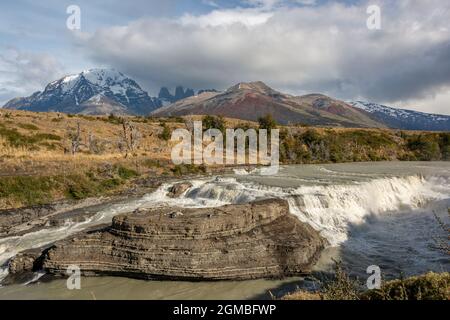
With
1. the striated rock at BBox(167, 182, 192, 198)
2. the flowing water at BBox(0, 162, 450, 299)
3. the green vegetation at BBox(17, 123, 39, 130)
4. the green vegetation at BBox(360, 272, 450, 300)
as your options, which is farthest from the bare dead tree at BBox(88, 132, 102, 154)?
the green vegetation at BBox(360, 272, 450, 300)

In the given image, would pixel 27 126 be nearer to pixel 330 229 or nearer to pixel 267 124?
pixel 330 229

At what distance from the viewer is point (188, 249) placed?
15352 mm

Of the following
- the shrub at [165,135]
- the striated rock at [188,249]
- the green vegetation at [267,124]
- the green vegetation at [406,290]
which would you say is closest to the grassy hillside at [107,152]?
the shrub at [165,135]

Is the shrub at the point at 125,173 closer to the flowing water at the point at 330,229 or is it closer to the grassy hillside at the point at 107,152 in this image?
the grassy hillside at the point at 107,152

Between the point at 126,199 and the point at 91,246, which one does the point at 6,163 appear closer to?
the point at 126,199

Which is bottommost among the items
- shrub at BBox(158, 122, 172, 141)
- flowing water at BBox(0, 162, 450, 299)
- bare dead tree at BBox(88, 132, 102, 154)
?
flowing water at BBox(0, 162, 450, 299)

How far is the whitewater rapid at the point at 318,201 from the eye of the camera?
859 inches

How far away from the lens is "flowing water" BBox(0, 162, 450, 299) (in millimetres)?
14492

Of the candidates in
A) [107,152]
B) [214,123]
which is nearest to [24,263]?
[107,152]

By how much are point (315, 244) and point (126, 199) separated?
772 inches

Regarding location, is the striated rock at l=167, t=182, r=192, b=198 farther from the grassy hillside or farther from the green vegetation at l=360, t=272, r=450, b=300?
the green vegetation at l=360, t=272, r=450, b=300

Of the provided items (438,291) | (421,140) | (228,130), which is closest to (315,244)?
(438,291)

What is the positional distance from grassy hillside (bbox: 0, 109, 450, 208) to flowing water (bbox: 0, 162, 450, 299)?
5899mm

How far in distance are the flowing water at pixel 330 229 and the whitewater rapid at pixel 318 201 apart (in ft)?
0.22
